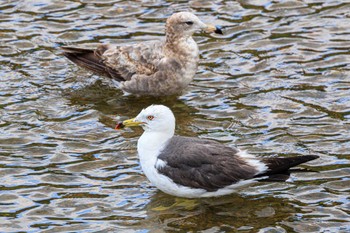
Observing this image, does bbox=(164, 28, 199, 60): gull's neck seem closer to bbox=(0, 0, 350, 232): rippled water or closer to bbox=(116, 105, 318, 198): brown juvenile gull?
bbox=(0, 0, 350, 232): rippled water

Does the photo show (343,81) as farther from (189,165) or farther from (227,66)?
(189,165)

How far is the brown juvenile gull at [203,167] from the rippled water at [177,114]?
0.32 metres

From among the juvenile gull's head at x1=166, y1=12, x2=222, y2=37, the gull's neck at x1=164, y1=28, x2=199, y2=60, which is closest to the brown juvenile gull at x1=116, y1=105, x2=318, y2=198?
the gull's neck at x1=164, y1=28, x2=199, y2=60

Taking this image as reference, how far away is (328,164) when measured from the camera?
10.6 m

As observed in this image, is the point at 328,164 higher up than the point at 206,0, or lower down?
lower down

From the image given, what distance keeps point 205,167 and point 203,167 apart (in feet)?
0.07

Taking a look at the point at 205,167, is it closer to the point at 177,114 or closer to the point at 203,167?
the point at 203,167

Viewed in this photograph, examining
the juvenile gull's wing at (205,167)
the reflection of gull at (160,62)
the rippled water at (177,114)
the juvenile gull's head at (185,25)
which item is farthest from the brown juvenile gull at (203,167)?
the juvenile gull's head at (185,25)

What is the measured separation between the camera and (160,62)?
509 inches

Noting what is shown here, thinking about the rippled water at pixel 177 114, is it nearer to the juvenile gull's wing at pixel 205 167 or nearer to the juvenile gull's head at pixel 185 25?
the juvenile gull's wing at pixel 205 167

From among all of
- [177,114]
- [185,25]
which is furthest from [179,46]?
[177,114]

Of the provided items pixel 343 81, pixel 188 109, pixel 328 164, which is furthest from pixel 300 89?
pixel 328 164

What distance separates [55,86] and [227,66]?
265cm

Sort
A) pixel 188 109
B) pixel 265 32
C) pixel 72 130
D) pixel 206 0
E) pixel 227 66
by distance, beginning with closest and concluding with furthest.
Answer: pixel 72 130 → pixel 188 109 → pixel 227 66 → pixel 265 32 → pixel 206 0
